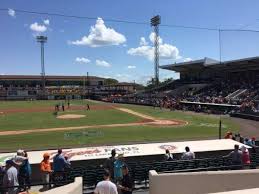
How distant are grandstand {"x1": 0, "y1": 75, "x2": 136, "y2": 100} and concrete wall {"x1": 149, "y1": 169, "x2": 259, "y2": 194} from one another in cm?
9663

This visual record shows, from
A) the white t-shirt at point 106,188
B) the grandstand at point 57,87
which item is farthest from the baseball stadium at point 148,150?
the grandstand at point 57,87

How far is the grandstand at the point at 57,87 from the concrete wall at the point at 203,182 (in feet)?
317

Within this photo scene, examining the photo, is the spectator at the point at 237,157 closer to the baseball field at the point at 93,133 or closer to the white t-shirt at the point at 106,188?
the white t-shirt at the point at 106,188

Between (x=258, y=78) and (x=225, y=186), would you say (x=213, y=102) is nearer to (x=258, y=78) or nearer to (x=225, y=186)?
(x=258, y=78)

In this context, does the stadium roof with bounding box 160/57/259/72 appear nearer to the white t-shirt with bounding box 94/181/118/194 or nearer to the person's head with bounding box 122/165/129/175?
the person's head with bounding box 122/165/129/175

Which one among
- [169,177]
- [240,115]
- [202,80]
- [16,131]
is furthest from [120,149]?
[202,80]

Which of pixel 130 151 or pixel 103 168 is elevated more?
pixel 103 168

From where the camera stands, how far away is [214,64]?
83.0m

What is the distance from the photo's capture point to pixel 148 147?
18.0 meters

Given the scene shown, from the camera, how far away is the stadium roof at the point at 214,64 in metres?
69.1

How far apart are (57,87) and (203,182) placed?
132m

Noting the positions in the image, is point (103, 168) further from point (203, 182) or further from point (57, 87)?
point (57, 87)

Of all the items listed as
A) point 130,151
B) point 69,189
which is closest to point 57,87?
point 130,151

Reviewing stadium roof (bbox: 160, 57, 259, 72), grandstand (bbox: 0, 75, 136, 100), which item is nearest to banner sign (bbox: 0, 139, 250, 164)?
stadium roof (bbox: 160, 57, 259, 72)
